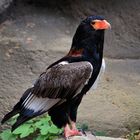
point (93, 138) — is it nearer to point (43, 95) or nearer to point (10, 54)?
point (43, 95)

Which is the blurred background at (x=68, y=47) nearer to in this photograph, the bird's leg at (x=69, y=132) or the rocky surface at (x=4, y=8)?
the rocky surface at (x=4, y=8)

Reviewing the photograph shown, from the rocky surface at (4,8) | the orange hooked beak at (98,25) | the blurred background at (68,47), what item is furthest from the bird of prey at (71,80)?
the rocky surface at (4,8)

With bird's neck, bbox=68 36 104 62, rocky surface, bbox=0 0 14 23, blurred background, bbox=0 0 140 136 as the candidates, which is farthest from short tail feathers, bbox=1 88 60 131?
rocky surface, bbox=0 0 14 23

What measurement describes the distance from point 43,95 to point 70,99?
21 cm

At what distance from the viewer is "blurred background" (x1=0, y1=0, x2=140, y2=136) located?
622 centimetres

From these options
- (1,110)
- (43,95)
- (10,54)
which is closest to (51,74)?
(43,95)

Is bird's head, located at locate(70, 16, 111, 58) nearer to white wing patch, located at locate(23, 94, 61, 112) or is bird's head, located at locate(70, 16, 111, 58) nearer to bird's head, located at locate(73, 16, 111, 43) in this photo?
bird's head, located at locate(73, 16, 111, 43)

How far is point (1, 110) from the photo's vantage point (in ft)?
20.4

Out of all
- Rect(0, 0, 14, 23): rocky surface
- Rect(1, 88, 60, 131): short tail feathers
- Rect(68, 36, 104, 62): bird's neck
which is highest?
Rect(68, 36, 104, 62): bird's neck

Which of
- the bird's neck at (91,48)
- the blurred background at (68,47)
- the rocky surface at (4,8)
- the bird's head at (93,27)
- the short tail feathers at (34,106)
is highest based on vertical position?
the bird's head at (93,27)

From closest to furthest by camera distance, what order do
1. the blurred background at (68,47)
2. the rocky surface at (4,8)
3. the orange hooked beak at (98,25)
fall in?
the orange hooked beak at (98,25)
the blurred background at (68,47)
the rocky surface at (4,8)

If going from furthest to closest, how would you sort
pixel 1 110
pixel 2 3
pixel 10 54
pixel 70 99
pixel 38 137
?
1. pixel 2 3
2. pixel 10 54
3. pixel 1 110
4. pixel 38 137
5. pixel 70 99

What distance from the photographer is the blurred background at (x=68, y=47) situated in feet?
20.4

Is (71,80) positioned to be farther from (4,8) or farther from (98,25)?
(4,8)
